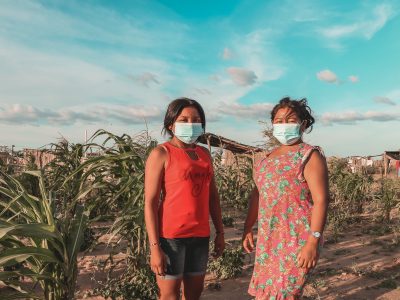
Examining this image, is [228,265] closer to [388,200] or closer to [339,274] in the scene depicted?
[339,274]

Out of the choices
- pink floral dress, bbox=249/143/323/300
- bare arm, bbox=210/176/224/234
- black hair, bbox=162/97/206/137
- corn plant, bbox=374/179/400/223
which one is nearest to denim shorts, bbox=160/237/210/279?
bare arm, bbox=210/176/224/234

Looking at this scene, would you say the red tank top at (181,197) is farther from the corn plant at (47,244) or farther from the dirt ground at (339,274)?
the dirt ground at (339,274)

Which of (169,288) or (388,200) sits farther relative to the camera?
(388,200)

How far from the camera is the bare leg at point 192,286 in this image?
230 cm

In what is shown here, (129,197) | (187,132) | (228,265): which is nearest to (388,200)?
(228,265)

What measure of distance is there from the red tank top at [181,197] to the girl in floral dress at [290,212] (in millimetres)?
355

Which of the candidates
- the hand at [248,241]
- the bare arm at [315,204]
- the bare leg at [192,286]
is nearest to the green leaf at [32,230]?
the bare leg at [192,286]

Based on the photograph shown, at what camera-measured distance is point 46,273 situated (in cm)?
251

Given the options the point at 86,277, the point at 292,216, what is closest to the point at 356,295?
the point at 292,216

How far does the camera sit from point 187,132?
227cm

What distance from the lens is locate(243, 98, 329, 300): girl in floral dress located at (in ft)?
6.64

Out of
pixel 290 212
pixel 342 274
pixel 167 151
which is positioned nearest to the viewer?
pixel 290 212

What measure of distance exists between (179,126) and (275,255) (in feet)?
2.95

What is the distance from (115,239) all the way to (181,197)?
2441 millimetres
